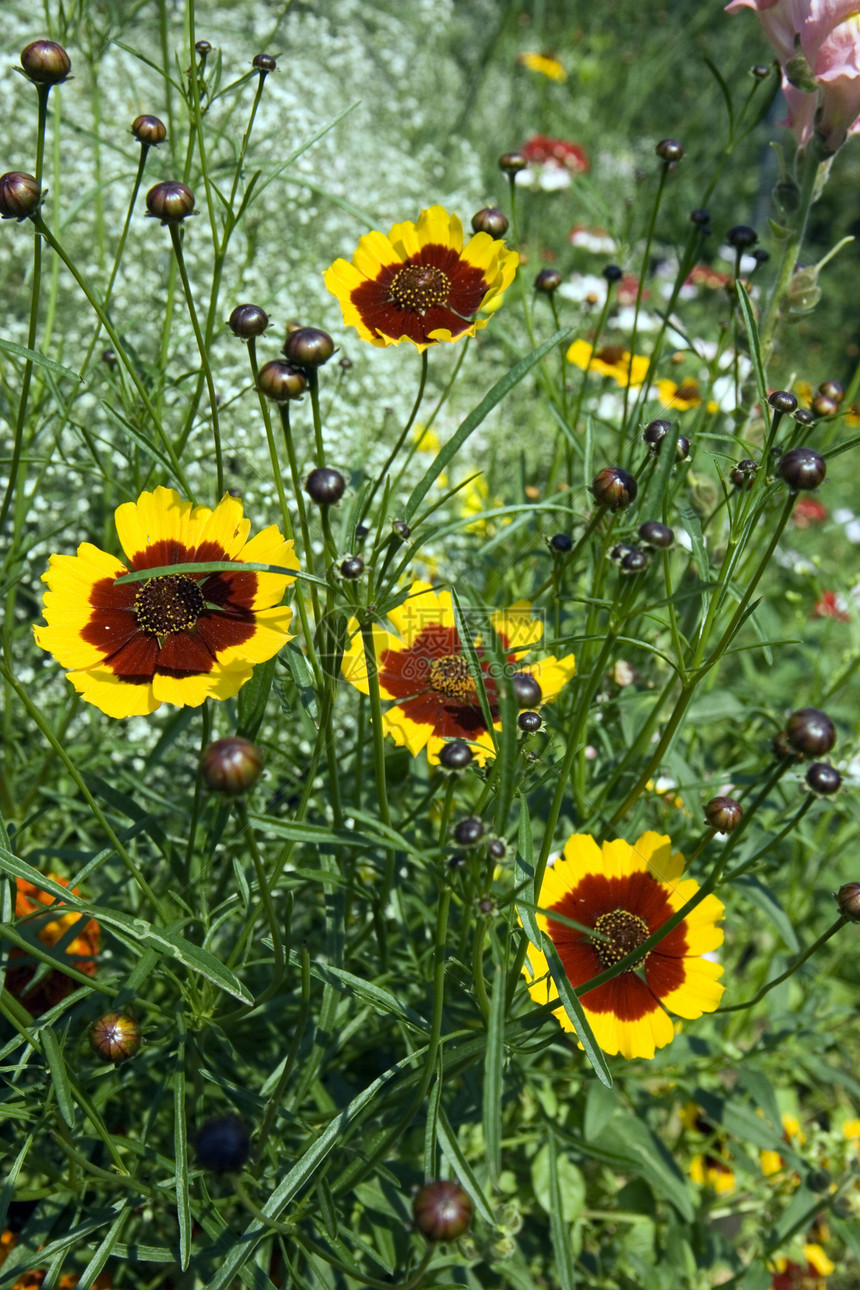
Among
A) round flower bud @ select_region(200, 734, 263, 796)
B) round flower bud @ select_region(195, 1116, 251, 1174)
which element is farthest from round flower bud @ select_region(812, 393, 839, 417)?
round flower bud @ select_region(195, 1116, 251, 1174)

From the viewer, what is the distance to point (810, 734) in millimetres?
796

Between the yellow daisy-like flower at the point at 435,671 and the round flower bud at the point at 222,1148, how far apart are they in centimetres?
40

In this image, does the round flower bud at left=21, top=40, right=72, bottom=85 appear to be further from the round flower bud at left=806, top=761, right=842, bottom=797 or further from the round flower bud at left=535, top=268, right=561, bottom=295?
the round flower bud at left=806, top=761, right=842, bottom=797

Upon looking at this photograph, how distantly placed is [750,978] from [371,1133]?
115 cm

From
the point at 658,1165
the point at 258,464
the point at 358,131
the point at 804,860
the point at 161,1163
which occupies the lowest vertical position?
the point at 161,1163

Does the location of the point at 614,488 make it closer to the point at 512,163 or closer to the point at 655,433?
the point at 655,433

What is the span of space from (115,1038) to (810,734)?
2.14ft

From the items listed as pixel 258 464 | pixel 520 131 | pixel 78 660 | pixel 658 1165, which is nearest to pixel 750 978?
pixel 658 1165

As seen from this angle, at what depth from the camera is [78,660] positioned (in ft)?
A: 3.21

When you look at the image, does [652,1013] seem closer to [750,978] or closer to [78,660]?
[78,660]

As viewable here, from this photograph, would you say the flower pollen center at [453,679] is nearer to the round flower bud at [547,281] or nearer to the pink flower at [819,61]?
the round flower bud at [547,281]

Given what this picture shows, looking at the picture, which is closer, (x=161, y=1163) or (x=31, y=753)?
(x=161, y=1163)

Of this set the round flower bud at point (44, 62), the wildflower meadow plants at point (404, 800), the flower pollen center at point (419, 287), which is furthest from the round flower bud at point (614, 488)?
the round flower bud at point (44, 62)

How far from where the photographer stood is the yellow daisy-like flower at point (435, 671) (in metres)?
1.12
